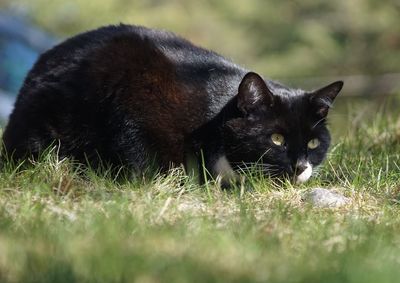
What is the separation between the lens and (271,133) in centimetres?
450

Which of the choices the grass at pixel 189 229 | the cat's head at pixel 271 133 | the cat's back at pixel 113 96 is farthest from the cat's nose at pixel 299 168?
the cat's back at pixel 113 96

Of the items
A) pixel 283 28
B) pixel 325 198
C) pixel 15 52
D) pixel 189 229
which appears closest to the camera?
pixel 189 229

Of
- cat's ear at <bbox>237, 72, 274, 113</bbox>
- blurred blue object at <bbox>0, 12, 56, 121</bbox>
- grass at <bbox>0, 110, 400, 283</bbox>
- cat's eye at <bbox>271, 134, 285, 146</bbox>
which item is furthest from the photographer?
blurred blue object at <bbox>0, 12, 56, 121</bbox>

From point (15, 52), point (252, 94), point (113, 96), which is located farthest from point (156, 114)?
point (15, 52)

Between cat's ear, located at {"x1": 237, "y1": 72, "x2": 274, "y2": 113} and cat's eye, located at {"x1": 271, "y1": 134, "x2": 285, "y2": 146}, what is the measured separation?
0.18 meters

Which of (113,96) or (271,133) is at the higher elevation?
(113,96)

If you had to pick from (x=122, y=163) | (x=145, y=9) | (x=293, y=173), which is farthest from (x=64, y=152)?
(x=145, y=9)

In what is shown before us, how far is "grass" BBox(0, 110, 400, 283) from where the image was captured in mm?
2672

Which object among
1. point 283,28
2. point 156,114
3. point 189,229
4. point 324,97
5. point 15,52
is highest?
point 283,28

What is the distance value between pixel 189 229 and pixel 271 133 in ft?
4.56

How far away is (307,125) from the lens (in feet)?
15.1

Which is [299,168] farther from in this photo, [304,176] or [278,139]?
[278,139]

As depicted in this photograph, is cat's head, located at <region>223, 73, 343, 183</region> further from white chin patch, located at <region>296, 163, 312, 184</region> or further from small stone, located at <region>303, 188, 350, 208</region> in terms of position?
small stone, located at <region>303, 188, 350, 208</region>

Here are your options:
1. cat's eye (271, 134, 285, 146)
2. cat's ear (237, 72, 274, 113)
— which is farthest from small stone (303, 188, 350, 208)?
cat's ear (237, 72, 274, 113)
